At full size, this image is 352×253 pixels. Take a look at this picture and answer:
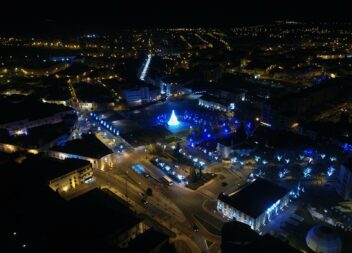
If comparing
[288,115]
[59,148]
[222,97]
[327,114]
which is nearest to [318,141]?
[288,115]

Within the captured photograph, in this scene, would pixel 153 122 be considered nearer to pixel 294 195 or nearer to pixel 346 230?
pixel 294 195

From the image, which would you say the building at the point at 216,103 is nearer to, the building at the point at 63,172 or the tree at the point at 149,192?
the tree at the point at 149,192

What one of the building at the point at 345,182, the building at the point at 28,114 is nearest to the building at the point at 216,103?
the building at the point at 28,114

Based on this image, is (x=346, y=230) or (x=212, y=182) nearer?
(x=346, y=230)

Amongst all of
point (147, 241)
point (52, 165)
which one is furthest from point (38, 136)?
point (147, 241)

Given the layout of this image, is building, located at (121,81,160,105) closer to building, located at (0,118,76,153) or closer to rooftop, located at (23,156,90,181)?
building, located at (0,118,76,153)

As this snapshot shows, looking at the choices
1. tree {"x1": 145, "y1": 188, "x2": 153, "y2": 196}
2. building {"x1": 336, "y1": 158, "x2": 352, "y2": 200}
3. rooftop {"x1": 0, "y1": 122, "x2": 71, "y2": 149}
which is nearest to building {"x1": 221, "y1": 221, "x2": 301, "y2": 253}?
tree {"x1": 145, "y1": 188, "x2": 153, "y2": 196}
